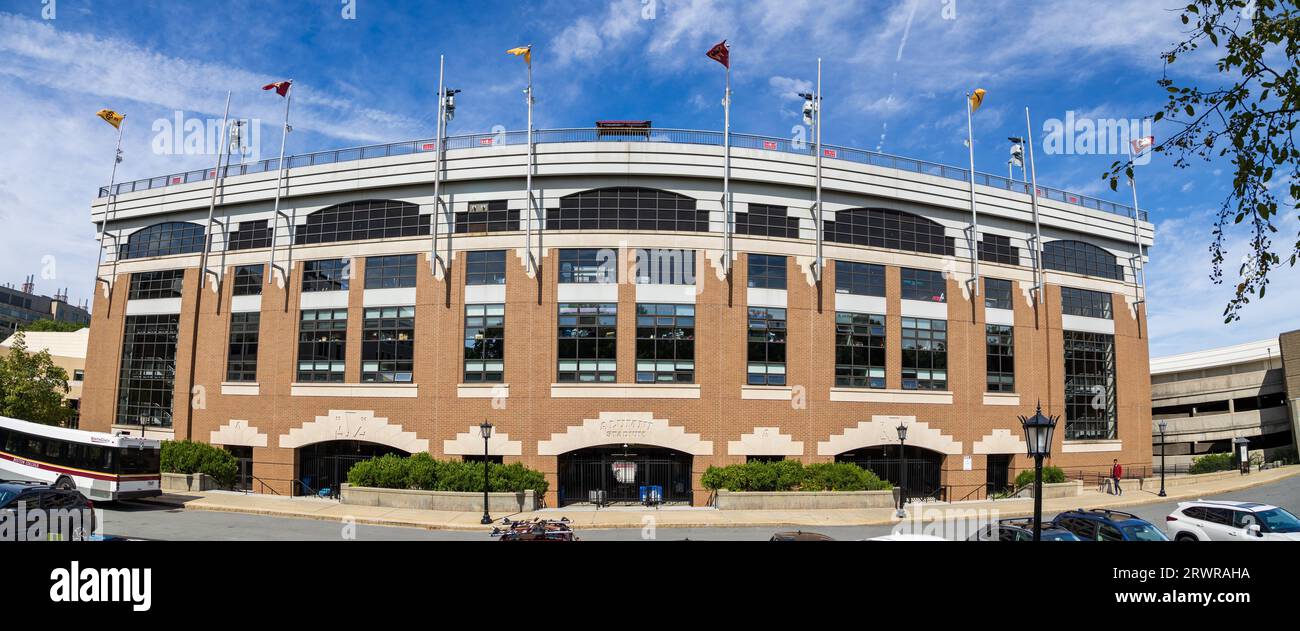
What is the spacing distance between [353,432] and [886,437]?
84.5 ft

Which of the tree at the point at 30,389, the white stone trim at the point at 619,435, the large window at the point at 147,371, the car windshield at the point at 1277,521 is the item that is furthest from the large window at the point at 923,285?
the tree at the point at 30,389

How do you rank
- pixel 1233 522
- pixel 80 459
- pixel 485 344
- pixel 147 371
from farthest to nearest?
pixel 147 371, pixel 485 344, pixel 80 459, pixel 1233 522

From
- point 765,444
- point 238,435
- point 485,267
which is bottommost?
point 238,435

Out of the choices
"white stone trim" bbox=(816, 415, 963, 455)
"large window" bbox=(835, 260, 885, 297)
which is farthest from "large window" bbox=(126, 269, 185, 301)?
"white stone trim" bbox=(816, 415, 963, 455)

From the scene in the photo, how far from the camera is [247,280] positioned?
3684 centimetres

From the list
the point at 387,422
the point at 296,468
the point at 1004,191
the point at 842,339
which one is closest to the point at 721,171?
the point at 842,339

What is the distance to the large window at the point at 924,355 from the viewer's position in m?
35.1

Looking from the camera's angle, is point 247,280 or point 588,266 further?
point 247,280

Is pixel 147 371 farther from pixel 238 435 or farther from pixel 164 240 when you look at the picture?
pixel 238 435

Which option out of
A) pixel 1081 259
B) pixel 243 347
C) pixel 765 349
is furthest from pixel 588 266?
pixel 1081 259

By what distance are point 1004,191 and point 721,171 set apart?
643 inches

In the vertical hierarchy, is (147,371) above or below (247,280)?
below

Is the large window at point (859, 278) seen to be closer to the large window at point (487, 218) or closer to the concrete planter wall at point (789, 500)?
the concrete planter wall at point (789, 500)

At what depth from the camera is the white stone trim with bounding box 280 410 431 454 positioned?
32.6 meters
